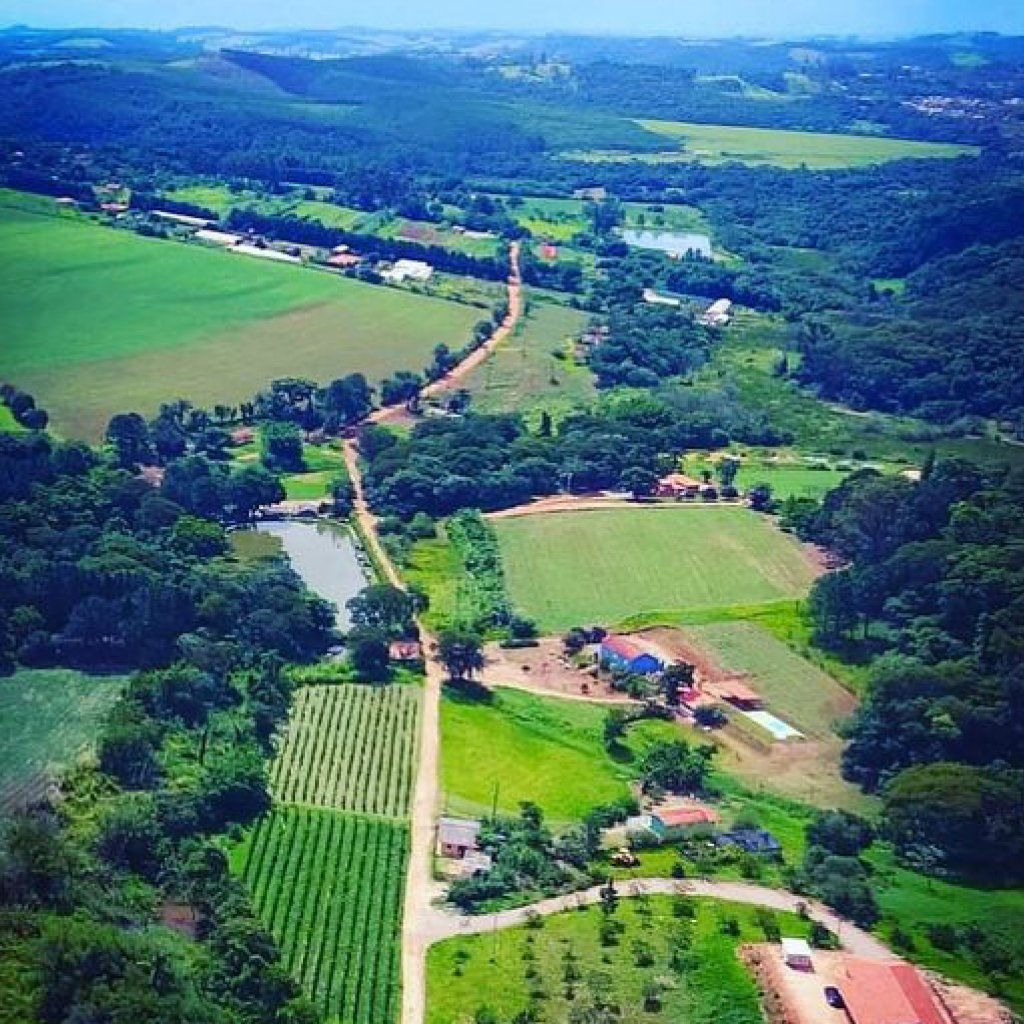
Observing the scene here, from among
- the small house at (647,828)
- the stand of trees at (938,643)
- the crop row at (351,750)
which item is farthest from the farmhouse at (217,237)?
the small house at (647,828)

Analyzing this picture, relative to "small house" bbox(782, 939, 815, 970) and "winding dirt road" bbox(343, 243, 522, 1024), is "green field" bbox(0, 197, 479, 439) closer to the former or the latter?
"winding dirt road" bbox(343, 243, 522, 1024)

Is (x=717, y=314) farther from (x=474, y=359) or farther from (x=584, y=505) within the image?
(x=584, y=505)

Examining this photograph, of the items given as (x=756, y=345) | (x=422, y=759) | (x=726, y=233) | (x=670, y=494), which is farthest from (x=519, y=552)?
(x=726, y=233)

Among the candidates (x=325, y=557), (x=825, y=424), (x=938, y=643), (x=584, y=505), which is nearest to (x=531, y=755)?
(x=938, y=643)

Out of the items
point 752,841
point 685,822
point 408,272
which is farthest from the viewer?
point 408,272

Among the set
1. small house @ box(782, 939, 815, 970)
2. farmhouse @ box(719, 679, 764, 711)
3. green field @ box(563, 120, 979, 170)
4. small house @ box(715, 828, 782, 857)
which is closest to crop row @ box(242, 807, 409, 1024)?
small house @ box(715, 828, 782, 857)

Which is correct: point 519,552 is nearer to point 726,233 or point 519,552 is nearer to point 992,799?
point 992,799

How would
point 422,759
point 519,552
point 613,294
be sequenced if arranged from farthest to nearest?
point 613,294
point 519,552
point 422,759
